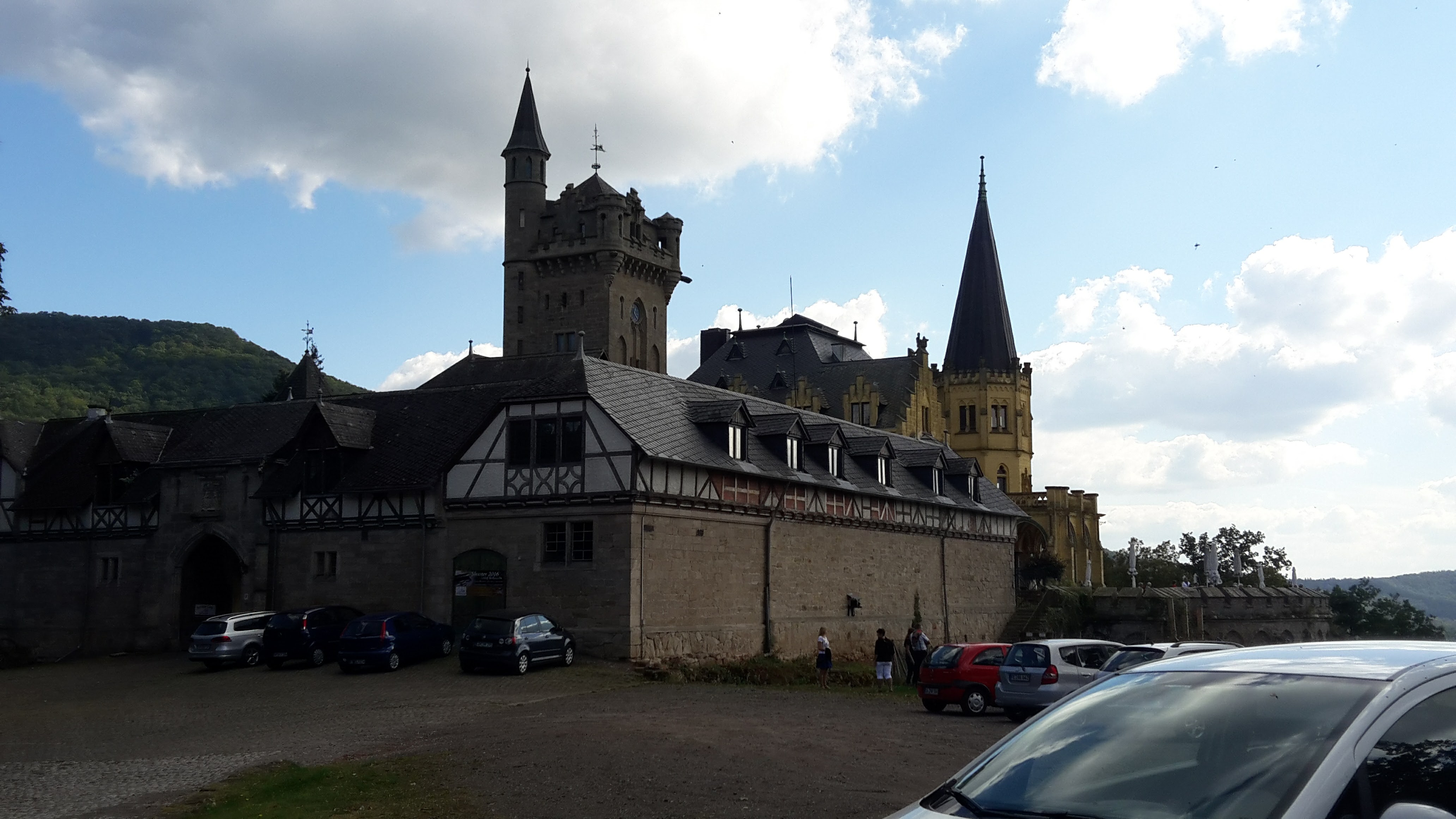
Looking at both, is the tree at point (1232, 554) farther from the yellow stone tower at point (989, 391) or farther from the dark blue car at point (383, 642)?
the dark blue car at point (383, 642)

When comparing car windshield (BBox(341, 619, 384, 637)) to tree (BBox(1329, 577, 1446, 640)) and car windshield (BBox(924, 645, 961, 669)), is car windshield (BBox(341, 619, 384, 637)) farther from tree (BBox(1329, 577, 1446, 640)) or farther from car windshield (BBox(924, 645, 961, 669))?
tree (BBox(1329, 577, 1446, 640))

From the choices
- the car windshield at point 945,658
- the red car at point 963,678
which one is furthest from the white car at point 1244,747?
the car windshield at point 945,658

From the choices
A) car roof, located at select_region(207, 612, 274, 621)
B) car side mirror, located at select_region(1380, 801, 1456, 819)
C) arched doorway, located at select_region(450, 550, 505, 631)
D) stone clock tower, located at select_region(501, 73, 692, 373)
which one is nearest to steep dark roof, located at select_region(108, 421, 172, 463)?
car roof, located at select_region(207, 612, 274, 621)

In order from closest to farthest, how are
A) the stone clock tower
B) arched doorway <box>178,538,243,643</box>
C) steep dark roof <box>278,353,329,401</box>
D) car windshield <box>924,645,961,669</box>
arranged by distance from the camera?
1. car windshield <box>924,645,961,669</box>
2. arched doorway <box>178,538,243,643</box>
3. steep dark roof <box>278,353,329,401</box>
4. the stone clock tower

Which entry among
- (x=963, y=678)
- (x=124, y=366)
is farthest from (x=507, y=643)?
(x=124, y=366)

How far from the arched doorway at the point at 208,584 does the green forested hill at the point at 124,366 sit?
60.5 metres

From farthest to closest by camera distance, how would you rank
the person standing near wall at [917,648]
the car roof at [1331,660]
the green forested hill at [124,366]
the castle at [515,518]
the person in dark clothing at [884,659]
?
1. the green forested hill at [124,366]
2. the castle at [515,518]
3. the person standing near wall at [917,648]
4. the person in dark clothing at [884,659]
5. the car roof at [1331,660]

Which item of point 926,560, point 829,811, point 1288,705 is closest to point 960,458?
point 926,560

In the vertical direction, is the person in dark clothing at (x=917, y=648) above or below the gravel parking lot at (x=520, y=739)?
above

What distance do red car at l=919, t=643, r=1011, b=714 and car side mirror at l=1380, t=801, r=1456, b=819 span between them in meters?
19.1

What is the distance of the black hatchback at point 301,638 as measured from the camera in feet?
101

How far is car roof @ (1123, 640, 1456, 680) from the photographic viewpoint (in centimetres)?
444

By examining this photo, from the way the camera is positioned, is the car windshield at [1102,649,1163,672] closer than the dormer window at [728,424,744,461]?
Yes

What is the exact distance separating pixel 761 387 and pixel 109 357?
79582mm
